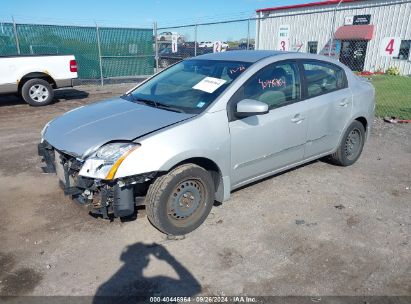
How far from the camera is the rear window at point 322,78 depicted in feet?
14.1

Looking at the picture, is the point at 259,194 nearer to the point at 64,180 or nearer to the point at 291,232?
the point at 291,232

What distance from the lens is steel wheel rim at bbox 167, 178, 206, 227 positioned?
10.7ft

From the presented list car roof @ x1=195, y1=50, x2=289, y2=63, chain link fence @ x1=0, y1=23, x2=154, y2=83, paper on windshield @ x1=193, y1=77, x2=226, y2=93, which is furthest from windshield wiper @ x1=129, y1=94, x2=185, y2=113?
chain link fence @ x1=0, y1=23, x2=154, y2=83

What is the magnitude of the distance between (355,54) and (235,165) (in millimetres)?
22866

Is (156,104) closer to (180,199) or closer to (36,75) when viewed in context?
(180,199)

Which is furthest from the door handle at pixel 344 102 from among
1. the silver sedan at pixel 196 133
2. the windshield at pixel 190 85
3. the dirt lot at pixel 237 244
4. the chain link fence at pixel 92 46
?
the chain link fence at pixel 92 46

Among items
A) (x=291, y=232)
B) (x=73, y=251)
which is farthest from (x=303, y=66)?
(x=73, y=251)

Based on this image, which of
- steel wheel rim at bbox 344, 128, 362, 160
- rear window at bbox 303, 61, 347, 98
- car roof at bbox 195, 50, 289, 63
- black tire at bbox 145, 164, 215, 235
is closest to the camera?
black tire at bbox 145, 164, 215, 235

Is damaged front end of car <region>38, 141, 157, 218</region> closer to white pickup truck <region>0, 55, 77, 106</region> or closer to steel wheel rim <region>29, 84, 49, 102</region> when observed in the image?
white pickup truck <region>0, 55, 77, 106</region>

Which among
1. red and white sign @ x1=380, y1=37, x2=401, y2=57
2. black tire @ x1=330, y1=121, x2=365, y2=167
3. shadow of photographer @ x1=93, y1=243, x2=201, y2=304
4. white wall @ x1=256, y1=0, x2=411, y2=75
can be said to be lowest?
shadow of photographer @ x1=93, y1=243, x2=201, y2=304

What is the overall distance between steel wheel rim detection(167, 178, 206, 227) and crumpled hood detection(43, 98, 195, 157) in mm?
617

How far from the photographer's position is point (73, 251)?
10.3 feet

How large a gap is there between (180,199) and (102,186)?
29.7 inches

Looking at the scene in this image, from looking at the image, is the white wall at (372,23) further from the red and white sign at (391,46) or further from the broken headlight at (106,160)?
the broken headlight at (106,160)
